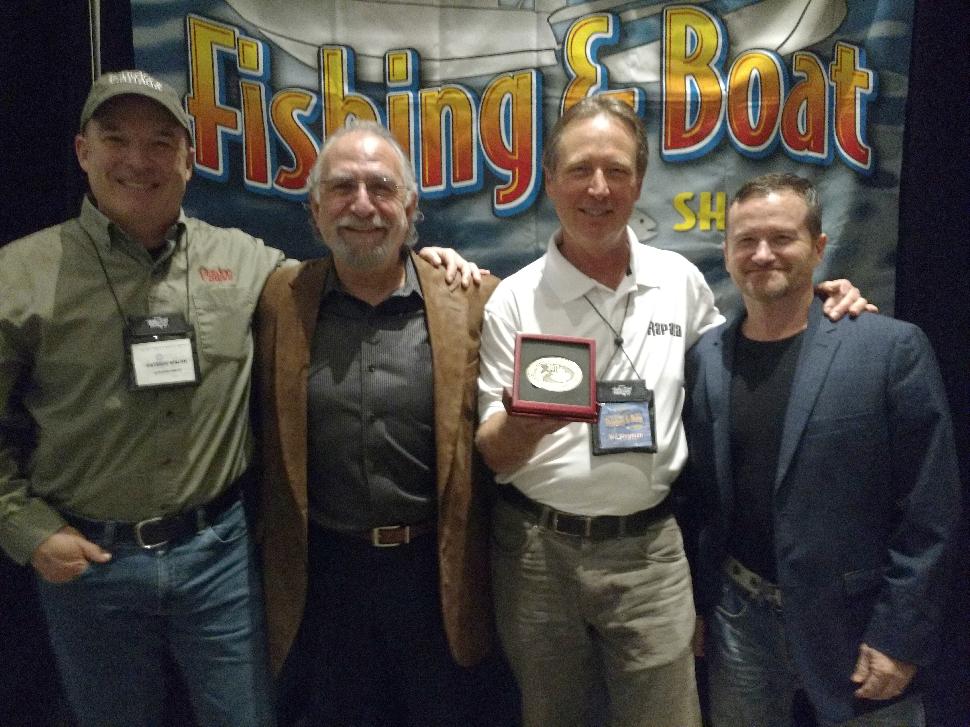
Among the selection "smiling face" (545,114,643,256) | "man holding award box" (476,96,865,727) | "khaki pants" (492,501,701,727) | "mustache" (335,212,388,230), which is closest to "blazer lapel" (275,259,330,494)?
"mustache" (335,212,388,230)

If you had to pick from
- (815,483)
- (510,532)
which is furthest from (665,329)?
(510,532)

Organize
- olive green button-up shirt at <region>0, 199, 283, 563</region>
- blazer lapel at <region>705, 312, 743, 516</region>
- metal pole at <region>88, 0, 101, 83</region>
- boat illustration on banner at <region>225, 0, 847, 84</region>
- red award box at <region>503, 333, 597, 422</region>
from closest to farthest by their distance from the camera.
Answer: red award box at <region>503, 333, 597, 422</region> < olive green button-up shirt at <region>0, 199, 283, 563</region> < blazer lapel at <region>705, 312, 743, 516</region> < metal pole at <region>88, 0, 101, 83</region> < boat illustration on banner at <region>225, 0, 847, 84</region>

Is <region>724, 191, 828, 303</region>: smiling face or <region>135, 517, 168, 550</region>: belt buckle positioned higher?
<region>724, 191, 828, 303</region>: smiling face

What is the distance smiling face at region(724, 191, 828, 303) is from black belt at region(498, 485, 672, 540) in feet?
2.02

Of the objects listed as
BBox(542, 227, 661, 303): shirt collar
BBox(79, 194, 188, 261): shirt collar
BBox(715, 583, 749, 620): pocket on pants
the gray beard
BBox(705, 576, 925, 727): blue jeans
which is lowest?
BBox(705, 576, 925, 727): blue jeans

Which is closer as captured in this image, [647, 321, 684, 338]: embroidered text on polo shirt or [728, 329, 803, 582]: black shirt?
[728, 329, 803, 582]: black shirt

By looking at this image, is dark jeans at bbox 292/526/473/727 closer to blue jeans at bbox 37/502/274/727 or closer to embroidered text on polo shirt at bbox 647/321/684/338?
blue jeans at bbox 37/502/274/727

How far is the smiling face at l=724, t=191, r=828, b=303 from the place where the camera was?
166 cm

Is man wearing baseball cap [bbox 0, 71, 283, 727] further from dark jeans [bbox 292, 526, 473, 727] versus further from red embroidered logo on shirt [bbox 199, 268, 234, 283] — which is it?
dark jeans [bbox 292, 526, 473, 727]

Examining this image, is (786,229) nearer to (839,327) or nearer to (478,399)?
(839,327)

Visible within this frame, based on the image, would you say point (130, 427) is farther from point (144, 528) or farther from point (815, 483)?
point (815, 483)

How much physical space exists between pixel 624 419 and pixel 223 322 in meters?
1.03

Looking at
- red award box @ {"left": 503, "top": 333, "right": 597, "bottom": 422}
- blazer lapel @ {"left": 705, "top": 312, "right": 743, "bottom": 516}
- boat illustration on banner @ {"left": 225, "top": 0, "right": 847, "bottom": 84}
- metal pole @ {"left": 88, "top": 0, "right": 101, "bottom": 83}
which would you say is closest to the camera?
red award box @ {"left": 503, "top": 333, "right": 597, "bottom": 422}

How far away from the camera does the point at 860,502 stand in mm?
1595
